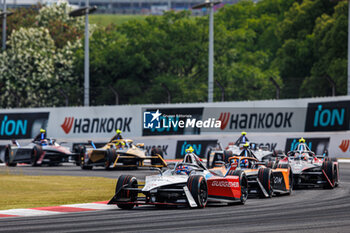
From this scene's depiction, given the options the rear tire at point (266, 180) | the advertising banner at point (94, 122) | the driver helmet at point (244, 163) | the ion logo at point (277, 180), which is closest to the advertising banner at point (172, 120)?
the advertising banner at point (94, 122)

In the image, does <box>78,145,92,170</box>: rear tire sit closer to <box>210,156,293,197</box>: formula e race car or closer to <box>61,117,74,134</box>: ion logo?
<box>61,117,74,134</box>: ion logo

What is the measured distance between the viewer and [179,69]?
192 ft

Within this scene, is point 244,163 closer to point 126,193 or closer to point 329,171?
point 329,171

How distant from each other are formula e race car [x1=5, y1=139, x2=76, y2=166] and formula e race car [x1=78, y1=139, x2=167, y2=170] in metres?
2.32

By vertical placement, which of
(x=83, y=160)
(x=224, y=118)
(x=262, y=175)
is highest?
(x=224, y=118)

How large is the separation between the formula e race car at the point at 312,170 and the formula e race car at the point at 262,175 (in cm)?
134

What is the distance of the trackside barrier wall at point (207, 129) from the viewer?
103 feet

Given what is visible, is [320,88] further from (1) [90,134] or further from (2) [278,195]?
(2) [278,195]

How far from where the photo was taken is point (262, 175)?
17.7 m

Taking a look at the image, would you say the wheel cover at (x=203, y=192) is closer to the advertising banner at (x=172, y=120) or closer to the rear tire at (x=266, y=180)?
the rear tire at (x=266, y=180)

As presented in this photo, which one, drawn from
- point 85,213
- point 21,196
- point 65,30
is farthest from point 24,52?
point 85,213

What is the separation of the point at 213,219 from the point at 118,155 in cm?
1593

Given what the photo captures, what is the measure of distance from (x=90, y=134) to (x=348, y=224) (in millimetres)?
26904

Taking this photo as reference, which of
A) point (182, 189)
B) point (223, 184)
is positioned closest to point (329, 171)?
point (223, 184)
